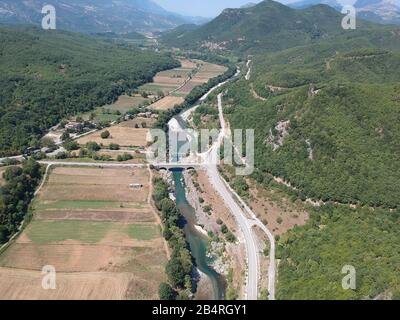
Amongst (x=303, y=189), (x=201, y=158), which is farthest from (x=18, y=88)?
(x=303, y=189)

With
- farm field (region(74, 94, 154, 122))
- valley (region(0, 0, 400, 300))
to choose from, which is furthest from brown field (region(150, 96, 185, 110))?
valley (region(0, 0, 400, 300))

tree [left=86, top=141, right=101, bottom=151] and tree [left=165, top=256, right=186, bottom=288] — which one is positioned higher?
Result: tree [left=86, top=141, right=101, bottom=151]

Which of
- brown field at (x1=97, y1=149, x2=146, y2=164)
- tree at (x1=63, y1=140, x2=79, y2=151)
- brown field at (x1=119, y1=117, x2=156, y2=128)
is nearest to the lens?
brown field at (x1=97, y1=149, x2=146, y2=164)

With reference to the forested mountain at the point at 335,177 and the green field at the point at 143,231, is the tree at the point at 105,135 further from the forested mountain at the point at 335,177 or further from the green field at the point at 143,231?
the green field at the point at 143,231

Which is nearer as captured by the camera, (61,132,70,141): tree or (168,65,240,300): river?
(168,65,240,300): river

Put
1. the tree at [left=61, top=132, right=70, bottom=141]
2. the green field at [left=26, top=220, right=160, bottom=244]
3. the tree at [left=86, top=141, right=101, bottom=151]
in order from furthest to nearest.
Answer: the tree at [left=61, top=132, right=70, bottom=141]
the tree at [left=86, top=141, right=101, bottom=151]
the green field at [left=26, top=220, right=160, bottom=244]

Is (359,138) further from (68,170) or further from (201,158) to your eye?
(68,170)

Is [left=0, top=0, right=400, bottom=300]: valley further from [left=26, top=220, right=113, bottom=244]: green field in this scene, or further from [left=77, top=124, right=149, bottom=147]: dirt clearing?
[left=77, top=124, right=149, bottom=147]: dirt clearing

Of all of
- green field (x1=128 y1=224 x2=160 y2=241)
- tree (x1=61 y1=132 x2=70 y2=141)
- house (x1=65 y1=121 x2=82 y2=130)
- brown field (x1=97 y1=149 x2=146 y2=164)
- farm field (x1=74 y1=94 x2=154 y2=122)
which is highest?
farm field (x1=74 y1=94 x2=154 y2=122)
